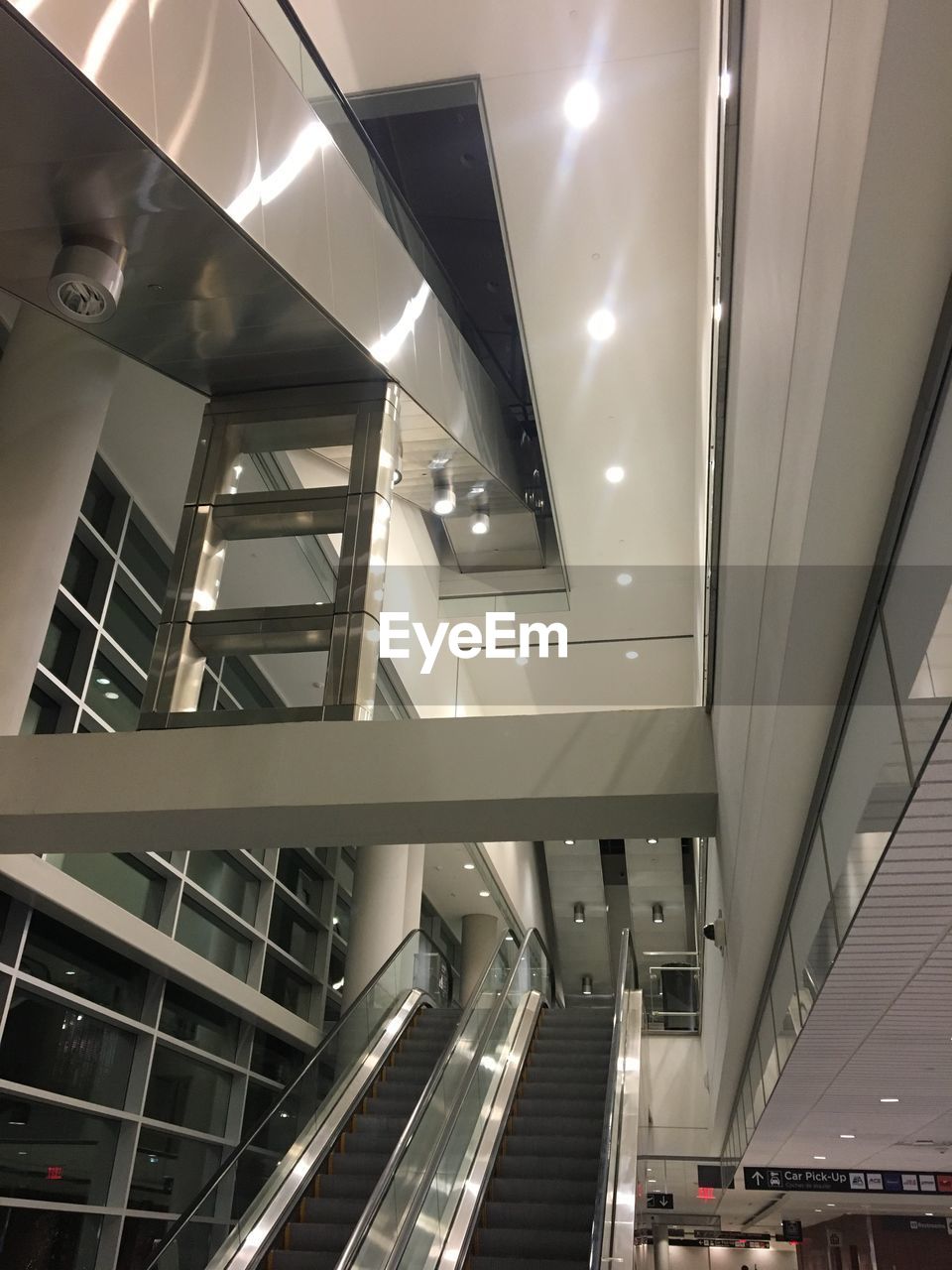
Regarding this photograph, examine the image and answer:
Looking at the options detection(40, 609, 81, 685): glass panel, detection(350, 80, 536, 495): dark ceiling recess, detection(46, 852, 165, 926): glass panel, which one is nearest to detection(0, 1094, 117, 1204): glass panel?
detection(46, 852, 165, 926): glass panel

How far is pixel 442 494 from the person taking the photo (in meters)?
9.80

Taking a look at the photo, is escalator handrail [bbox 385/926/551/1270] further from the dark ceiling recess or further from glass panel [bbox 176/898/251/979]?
the dark ceiling recess

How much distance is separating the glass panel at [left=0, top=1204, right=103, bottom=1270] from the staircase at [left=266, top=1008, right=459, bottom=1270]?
1.88 m

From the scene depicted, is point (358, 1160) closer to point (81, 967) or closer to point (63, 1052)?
point (63, 1052)

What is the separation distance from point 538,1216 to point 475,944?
1286cm

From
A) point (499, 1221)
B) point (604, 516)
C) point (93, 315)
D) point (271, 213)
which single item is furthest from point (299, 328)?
Answer: point (604, 516)

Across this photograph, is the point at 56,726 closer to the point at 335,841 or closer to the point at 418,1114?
the point at 335,841

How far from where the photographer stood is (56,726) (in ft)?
26.5

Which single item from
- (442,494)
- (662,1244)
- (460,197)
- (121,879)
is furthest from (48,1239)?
(662,1244)

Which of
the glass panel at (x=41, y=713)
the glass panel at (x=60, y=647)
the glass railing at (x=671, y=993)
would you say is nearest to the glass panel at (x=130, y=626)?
the glass panel at (x=60, y=647)

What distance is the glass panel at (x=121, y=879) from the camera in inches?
321

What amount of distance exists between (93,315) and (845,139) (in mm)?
5093

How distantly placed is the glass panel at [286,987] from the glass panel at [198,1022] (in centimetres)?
114

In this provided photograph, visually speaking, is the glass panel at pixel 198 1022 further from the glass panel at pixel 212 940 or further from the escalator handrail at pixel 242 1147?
the escalator handrail at pixel 242 1147
